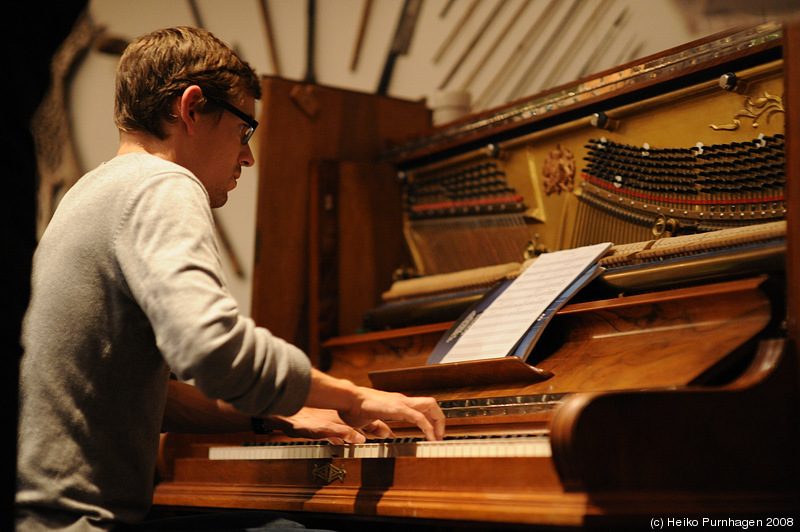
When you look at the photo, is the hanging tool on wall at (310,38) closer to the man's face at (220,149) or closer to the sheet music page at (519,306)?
the sheet music page at (519,306)

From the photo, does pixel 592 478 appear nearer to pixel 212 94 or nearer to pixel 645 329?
pixel 645 329

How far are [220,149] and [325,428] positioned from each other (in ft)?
2.32

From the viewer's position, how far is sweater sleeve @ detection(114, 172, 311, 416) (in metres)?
1.32

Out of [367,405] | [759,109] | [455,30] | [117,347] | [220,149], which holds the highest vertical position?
[455,30]

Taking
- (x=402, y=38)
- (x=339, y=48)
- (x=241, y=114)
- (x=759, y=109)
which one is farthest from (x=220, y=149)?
(x=339, y=48)

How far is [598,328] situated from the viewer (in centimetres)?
210

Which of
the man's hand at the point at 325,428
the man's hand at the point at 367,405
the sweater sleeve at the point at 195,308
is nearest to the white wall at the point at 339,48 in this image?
the man's hand at the point at 325,428

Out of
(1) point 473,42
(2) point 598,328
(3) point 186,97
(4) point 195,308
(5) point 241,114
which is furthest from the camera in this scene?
(1) point 473,42

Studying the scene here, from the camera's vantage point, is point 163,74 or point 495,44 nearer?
point 163,74

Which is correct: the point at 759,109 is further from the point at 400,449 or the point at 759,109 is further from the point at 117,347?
the point at 117,347

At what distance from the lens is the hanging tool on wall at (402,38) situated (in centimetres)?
462

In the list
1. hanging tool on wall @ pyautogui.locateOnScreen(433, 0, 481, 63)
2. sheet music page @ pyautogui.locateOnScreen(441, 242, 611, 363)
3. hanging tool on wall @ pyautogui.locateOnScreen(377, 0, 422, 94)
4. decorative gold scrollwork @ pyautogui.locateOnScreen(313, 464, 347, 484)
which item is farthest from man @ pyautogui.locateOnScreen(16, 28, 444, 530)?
hanging tool on wall @ pyautogui.locateOnScreen(377, 0, 422, 94)

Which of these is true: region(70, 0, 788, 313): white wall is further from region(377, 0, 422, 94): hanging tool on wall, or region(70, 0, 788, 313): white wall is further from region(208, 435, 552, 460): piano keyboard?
region(208, 435, 552, 460): piano keyboard

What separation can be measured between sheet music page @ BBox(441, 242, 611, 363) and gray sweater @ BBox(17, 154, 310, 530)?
0.76 meters
